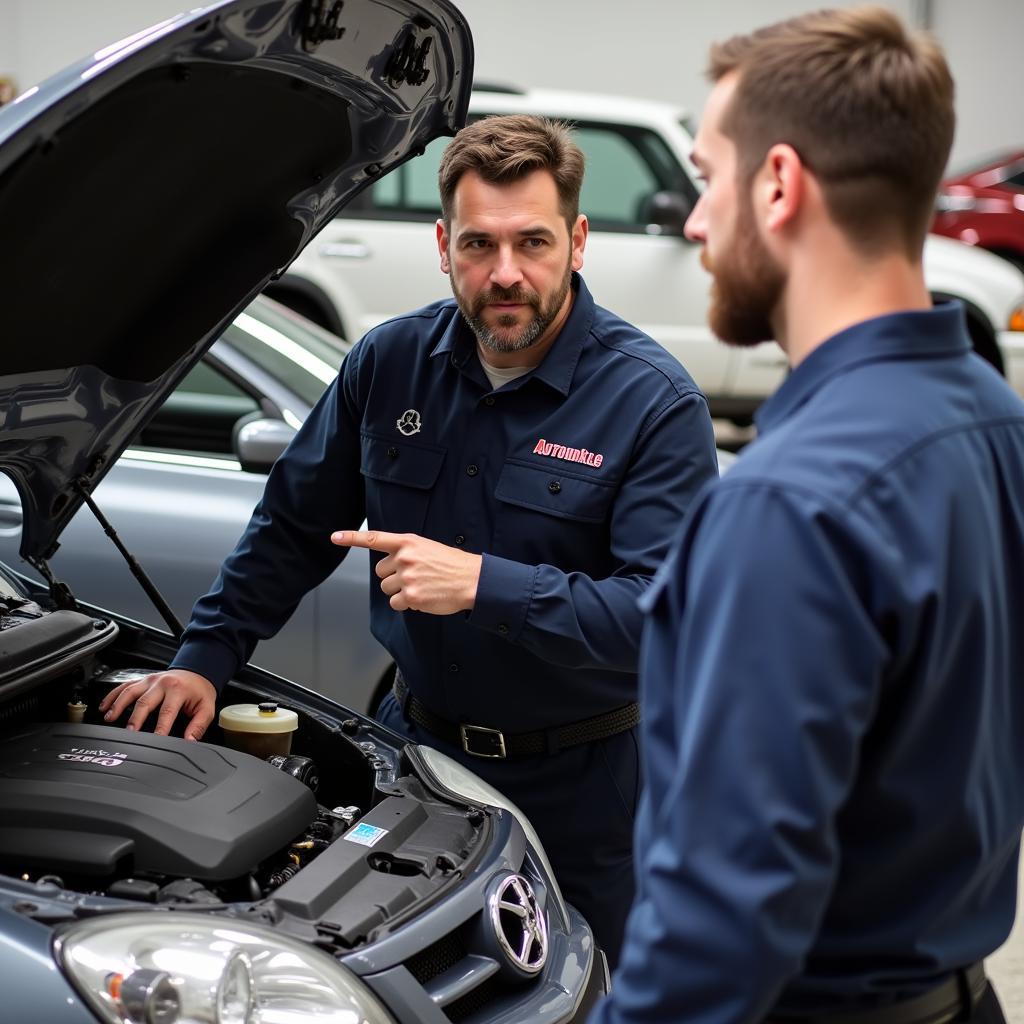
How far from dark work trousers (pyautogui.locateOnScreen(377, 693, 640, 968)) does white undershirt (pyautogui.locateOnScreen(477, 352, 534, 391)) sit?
63cm

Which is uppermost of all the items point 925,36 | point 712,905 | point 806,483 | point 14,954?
point 925,36

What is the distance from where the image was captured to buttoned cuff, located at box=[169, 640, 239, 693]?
2480 millimetres

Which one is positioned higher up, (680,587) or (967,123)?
(680,587)

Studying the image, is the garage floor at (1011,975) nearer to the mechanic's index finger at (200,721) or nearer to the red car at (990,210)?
the mechanic's index finger at (200,721)

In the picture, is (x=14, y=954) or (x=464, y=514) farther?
(x=464, y=514)

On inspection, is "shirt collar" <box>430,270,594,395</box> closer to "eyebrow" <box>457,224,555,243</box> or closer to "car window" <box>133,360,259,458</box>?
"eyebrow" <box>457,224,555,243</box>

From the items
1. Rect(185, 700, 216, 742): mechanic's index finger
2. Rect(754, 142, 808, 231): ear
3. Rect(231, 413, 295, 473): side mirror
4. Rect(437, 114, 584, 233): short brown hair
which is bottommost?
Rect(231, 413, 295, 473): side mirror

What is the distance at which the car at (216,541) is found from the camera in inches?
144

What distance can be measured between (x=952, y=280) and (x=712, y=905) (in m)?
7.60

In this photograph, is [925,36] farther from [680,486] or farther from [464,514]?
[464,514]

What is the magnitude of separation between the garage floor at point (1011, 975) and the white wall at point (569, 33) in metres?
10.2

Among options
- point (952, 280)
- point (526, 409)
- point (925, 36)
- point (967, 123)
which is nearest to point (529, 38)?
point (967, 123)

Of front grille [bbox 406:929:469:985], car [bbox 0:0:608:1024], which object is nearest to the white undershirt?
car [bbox 0:0:608:1024]

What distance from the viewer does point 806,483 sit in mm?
1163
